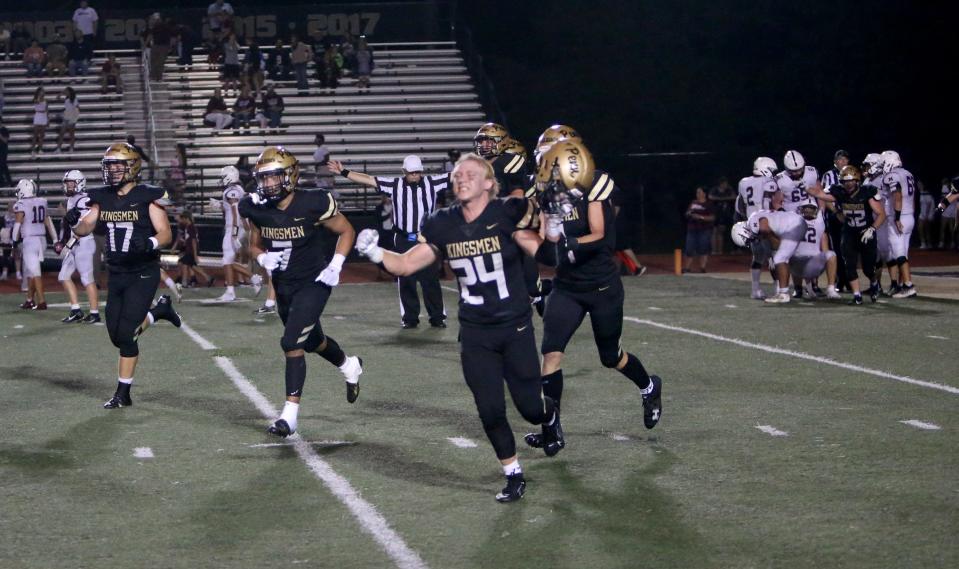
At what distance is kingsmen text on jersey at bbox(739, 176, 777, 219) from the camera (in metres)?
16.1

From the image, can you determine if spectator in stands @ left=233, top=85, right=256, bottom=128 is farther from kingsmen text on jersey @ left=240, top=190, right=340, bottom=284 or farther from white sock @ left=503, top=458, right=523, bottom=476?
white sock @ left=503, top=458, right=523, bottom=476

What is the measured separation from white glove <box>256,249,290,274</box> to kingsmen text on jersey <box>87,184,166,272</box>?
144 cm

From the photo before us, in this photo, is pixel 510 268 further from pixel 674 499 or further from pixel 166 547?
pixel 166 547

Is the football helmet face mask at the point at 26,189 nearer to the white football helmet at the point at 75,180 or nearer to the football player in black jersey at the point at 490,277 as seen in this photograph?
the white football helmet at the point at 75,180

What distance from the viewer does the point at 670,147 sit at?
1176 inches

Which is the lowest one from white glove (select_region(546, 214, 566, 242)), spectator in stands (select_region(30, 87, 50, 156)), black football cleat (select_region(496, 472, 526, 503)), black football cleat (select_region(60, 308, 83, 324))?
black football cleat (select_region(60, 308, 83, 324))

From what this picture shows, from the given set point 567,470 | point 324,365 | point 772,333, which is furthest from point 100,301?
point 567,470

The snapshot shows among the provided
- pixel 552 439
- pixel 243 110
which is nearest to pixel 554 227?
pixel 552 439

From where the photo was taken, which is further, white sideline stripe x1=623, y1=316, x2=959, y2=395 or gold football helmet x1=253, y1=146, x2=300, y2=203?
white sideline stripe x1=623, y1=316, x2=959, y2=395

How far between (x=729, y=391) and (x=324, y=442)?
303 centimetres

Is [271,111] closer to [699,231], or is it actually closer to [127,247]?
[699,231]

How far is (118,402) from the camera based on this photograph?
8.98m

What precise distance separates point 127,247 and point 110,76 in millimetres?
22099

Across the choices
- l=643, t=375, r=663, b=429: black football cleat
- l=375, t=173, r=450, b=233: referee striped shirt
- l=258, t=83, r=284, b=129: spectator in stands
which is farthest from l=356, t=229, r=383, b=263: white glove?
l=258, t=83, r=284, b=129: spectator in stands
